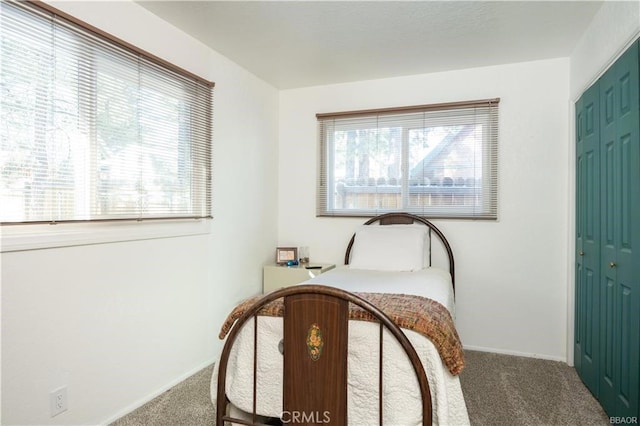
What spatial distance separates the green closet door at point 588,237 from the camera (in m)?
2.39

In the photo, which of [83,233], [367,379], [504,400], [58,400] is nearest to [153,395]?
[58,400]

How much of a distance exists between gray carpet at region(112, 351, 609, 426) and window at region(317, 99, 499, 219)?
1232 millimetres

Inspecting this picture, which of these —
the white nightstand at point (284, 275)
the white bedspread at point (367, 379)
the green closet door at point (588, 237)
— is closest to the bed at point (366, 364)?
the white bedspread at point (367, 379)

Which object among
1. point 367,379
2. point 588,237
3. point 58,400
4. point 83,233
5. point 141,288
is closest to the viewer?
point 367,379

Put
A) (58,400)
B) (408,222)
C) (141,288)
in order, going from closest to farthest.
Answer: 1. (58,400)
2. (141,288)
3. (408,222)

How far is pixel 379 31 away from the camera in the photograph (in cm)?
265

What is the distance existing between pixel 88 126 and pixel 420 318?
1887mm

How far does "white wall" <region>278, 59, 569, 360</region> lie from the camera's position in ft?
10.2

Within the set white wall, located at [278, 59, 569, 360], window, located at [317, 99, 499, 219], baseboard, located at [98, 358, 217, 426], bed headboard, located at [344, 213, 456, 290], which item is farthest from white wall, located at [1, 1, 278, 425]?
white wall, located at [278, 59, 569, 360]

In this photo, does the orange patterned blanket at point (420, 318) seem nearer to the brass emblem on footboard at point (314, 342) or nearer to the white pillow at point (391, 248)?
the brass emblem on footboard at point (314, 342)

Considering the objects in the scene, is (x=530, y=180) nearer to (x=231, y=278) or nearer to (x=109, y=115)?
(x=231, y=278)

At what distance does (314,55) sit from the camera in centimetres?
308

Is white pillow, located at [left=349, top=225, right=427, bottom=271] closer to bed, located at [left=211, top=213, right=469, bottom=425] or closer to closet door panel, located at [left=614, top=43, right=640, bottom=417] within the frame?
bed, located at [left=211, top=213, right=469, bottom=425]

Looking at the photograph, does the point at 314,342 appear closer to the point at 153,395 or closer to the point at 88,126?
the point at 153,395
